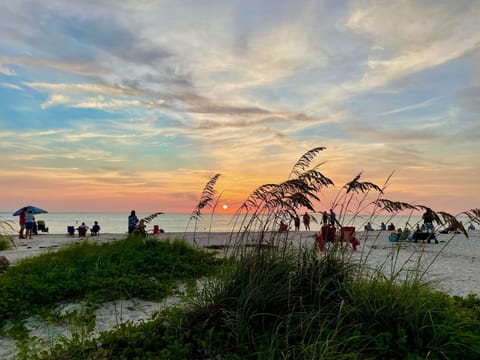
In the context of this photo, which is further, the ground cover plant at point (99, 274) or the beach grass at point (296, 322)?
the ground cover plant at point (99, 274)

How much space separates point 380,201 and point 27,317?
5667 millimetres

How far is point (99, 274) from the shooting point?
8531 mm

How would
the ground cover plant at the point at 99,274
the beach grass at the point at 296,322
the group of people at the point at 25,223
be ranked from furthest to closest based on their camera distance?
the group of people at the point at 25,223, the ground cover plant at the point at 99,274, the beach grass at the point at 296,322

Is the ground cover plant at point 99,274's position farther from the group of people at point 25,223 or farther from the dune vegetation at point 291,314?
the group of people at point 25,223

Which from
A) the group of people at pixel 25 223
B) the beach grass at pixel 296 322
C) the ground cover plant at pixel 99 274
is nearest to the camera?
the beach grass at pixel 296 322

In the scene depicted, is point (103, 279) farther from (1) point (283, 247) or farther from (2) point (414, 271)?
(2) point (414, 271)

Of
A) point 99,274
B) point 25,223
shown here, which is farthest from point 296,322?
point 25,223

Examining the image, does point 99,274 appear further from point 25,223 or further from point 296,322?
point 25,223

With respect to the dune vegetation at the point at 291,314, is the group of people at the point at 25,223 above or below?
above

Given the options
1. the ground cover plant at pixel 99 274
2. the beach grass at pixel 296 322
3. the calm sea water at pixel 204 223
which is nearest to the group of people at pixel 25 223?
the calm sea water at pixel 204 223

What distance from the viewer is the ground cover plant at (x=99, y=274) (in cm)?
718

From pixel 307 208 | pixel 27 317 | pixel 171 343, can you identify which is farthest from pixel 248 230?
pixel 27 317

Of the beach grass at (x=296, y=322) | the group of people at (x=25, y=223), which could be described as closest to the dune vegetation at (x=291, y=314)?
the beach grass at (x=296, y=322)

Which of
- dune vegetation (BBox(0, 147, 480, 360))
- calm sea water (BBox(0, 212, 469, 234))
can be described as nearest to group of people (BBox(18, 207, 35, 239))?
calm sea water (BBox(0, 212, 469, 234))
